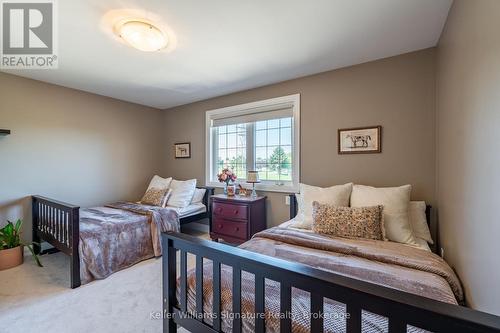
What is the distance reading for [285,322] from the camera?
0.91m

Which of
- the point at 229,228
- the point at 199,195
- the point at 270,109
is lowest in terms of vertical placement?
the point at 229,228

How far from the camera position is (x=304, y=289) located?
0.84 m

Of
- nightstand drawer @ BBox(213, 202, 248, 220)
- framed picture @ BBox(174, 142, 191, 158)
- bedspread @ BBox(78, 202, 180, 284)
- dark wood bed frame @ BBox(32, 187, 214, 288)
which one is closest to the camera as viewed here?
dark wood bed frame @ BBox(32, 187, 214, 288)

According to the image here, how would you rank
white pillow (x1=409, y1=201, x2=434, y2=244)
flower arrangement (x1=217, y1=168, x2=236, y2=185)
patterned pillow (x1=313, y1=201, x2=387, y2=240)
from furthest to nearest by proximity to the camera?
flower arrangement (x1=217, y1=168, x2=236, y2=185) < white pillow (x1=409, y1=201, x2=434, y2=244) < patterned pillow (x1=313, y1=201, x2=387, y2=240)

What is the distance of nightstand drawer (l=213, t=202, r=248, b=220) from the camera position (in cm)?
304

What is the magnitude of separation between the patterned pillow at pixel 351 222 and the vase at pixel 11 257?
11.0 feet

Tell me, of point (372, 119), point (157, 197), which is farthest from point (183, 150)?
point (372, 119)

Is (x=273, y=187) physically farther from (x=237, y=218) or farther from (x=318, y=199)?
(x=318, y=199)

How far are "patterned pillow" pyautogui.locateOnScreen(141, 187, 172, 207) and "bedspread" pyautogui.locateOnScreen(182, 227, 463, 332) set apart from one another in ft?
6.99

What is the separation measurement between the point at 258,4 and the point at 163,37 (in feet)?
2.88

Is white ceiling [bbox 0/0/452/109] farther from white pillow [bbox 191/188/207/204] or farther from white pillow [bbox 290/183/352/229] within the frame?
white pillow [bbox 191/188/207/204]

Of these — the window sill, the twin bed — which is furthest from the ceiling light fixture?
the window sill

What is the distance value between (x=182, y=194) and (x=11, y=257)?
202 cm

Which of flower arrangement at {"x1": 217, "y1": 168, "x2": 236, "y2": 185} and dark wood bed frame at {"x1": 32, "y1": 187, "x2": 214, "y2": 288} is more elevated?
flower arrangement at {"x1": 217, "y1": 168, "x2": 236, "y2": 185}
